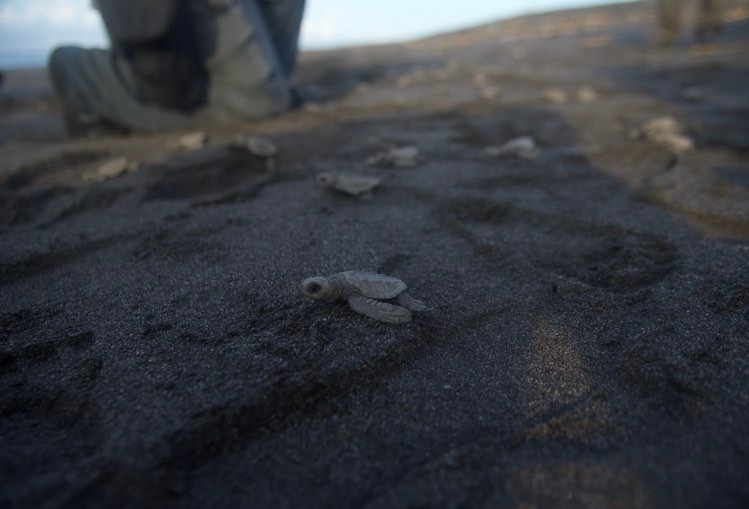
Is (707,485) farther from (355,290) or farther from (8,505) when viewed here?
(8,505)

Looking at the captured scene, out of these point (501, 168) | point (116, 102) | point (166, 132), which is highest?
point (116, 102)

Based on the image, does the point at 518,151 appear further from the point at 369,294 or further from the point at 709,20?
the point at 709,20

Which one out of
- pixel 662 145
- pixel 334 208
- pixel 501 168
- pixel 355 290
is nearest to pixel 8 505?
pixel 355 290

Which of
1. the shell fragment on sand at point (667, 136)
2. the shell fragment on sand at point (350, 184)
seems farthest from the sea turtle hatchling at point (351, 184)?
the shell fragment on sand at point (667, 136)

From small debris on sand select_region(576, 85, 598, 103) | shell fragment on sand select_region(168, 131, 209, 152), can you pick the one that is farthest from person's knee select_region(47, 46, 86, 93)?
small debris on sand select_region(576, 85, 598, 103)

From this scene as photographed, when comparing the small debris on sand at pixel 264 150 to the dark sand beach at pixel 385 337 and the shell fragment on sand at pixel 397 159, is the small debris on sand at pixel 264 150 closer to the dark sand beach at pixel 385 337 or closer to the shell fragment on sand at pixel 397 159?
the dark sand beach at pixel 385 337

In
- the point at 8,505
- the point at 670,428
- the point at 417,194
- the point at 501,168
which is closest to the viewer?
the point at 8,505

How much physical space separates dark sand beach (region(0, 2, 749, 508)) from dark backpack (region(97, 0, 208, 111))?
0.93m

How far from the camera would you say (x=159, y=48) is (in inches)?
105

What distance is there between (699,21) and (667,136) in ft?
22.0

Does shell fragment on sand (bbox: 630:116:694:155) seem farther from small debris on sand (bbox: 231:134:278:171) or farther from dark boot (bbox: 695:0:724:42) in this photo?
dark boot (bbox: 695:0:724:42)

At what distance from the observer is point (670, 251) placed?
1.29 meters

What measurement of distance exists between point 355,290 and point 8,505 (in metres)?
0.70

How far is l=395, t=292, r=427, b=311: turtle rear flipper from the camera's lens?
1.04 meters
